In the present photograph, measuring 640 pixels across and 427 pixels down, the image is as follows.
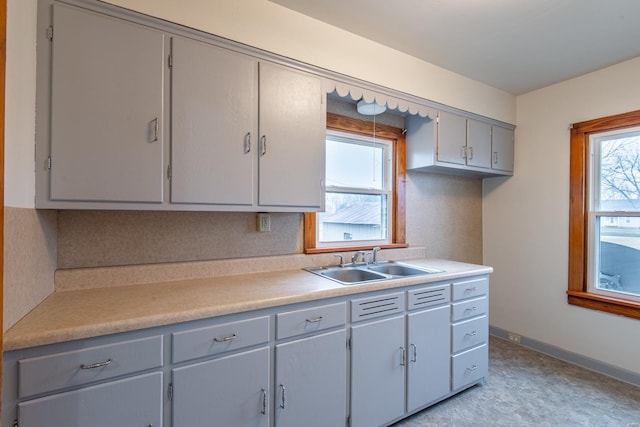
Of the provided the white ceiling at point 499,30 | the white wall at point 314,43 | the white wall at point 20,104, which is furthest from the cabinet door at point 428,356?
the white wall at point 20,104

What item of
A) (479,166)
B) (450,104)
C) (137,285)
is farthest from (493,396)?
(137,285)

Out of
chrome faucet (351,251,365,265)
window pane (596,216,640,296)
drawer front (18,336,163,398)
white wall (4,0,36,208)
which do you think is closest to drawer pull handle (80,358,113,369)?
drawer front (18,336,163,398)

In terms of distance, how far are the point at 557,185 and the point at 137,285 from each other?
11.7 feet

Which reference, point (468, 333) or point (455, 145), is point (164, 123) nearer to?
point (455, 145)

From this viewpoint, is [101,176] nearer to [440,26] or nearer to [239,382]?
[239,382]

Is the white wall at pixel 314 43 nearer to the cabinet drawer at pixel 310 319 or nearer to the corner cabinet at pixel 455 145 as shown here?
the corner cabinet at pixel 455 145

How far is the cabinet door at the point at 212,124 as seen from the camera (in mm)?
1574

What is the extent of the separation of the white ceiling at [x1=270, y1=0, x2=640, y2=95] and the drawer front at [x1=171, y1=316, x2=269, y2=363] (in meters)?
1.83

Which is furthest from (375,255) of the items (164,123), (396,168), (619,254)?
(619,254)

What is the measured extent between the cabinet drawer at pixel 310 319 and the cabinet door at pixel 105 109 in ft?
2.95

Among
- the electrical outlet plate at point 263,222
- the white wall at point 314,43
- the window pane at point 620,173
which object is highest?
the white wall at point 314,43

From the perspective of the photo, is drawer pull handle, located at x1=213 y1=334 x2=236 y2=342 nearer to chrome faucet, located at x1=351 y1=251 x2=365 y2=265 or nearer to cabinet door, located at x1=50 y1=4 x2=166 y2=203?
cabinet door, located at x1=50 y1=4 x2=166 y2=203

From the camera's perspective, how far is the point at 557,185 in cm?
291

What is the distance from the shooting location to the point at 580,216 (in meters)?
2.74
